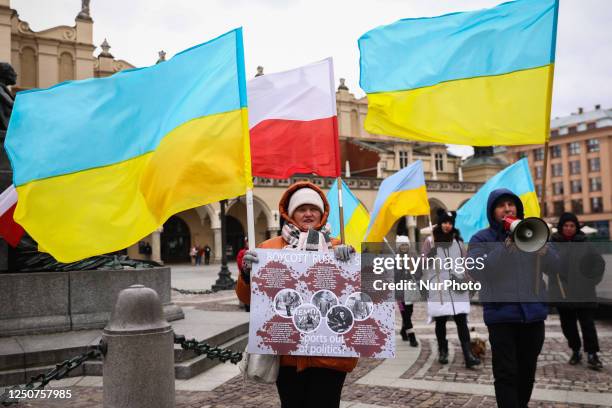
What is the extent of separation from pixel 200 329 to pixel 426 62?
459 centimetres

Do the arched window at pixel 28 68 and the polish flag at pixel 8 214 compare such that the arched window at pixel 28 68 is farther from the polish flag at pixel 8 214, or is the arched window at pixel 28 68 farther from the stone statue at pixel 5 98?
the polish flag at pixel 8 214

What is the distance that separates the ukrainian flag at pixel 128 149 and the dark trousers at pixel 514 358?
2168 mm

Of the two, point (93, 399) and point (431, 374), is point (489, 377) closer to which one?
point (431, 374)

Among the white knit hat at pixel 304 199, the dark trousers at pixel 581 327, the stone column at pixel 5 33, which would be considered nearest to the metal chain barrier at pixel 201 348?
the white knit hat at pixel 304 199

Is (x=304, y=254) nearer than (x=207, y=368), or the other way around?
(x=304, y=254)

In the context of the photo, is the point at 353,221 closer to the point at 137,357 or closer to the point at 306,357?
the point at 137,357

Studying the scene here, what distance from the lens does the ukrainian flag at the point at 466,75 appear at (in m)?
4.62

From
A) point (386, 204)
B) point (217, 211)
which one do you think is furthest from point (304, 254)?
point (217, 211)

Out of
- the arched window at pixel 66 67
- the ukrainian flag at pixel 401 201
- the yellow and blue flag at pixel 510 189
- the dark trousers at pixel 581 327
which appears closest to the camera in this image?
the dark trousers at pixel 581 327

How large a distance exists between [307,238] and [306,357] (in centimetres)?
68

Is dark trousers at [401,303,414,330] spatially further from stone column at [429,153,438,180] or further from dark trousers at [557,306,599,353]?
stone column at [429,153,438,180]

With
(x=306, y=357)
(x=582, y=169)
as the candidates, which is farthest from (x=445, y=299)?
(x=582, y=169)

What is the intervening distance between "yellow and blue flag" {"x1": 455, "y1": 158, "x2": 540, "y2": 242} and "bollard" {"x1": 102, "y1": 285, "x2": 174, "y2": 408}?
603 centimetres

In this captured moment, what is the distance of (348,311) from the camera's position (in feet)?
10.0
